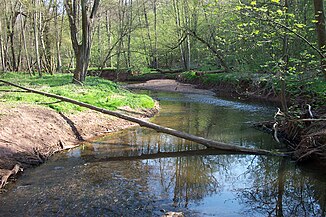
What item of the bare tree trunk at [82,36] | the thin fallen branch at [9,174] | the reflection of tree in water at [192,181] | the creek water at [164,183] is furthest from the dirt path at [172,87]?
the thin fallen branch at [9,174]

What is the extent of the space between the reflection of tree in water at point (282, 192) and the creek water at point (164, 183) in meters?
0.02

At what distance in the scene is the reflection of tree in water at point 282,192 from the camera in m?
5.82

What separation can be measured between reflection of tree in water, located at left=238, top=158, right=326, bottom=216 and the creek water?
0.02m

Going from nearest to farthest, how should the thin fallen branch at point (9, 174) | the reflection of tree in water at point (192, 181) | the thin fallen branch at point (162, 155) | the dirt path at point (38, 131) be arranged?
the reflection of tree in water at point (192, 181) → the thin fallen branch at point (9, 174) → the dirt path at point (38, 131) → the thin fallen branch at point (162, 155)

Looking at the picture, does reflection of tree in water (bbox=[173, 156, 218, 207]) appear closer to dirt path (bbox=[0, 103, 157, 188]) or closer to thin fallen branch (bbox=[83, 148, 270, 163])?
thin fallen branch (bbox=[83, 148, 270, 163])

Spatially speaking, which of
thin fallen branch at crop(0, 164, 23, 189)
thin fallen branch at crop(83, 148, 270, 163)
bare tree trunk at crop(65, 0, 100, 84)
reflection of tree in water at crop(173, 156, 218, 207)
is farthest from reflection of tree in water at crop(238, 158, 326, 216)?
bare tree trunk at crop(65, 0, 100, 84)

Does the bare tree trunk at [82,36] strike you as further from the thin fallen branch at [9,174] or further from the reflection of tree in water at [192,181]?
the reflection of tree in water at [192,181]

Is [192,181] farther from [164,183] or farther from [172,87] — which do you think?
[172,87]

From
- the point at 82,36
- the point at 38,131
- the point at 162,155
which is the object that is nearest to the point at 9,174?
the point at 38,131

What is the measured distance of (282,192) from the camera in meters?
6.59

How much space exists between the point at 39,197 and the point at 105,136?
515 centimetres

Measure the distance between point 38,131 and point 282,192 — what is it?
684cm

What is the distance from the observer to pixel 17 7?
3553cm

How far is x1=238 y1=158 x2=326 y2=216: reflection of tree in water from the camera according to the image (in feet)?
19.1
